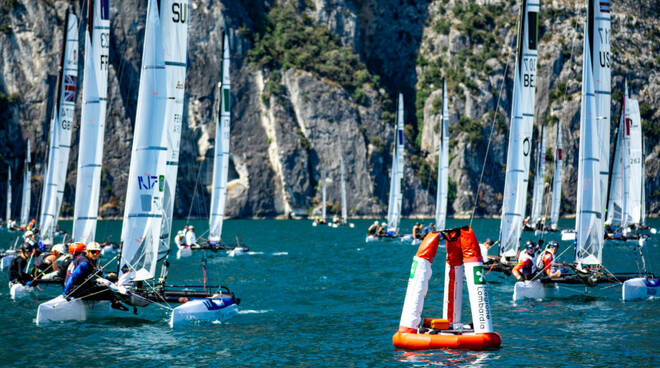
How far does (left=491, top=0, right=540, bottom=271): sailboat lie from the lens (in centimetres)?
2944

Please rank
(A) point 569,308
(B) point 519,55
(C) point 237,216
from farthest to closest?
(C) point 237,216
(B) point 519,55
(A) point 569,308

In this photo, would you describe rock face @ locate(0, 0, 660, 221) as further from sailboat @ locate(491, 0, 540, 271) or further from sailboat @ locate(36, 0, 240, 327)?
sailboat @ locate(36, 0, 240, 327)

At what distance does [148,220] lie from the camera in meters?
19.5

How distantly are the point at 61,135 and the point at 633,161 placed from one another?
4488cm

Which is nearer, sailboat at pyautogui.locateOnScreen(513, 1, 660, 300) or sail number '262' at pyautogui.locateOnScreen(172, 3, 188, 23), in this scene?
sail number '262' at pyautogui.locateOnScreen(172, 3, 188, 23)

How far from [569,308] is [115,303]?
14.0 m

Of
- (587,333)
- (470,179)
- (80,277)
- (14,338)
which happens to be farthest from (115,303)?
(470,179)

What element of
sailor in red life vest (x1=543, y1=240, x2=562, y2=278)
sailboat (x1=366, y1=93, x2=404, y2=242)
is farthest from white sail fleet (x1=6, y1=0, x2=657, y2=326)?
sailboat (x1=366, y1=93, x2=404, y2=242)

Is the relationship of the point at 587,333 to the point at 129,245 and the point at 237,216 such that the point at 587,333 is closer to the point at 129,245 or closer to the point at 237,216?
the point at 129,245

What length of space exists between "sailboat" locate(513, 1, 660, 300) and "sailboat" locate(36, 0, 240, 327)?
36.1 feet

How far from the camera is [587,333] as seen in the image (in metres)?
18.6

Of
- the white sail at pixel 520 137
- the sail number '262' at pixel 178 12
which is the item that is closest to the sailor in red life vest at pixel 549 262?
the white sail at pixel 520 137

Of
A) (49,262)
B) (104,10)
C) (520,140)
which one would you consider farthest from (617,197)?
(49,262)

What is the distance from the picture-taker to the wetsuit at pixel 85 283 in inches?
743
